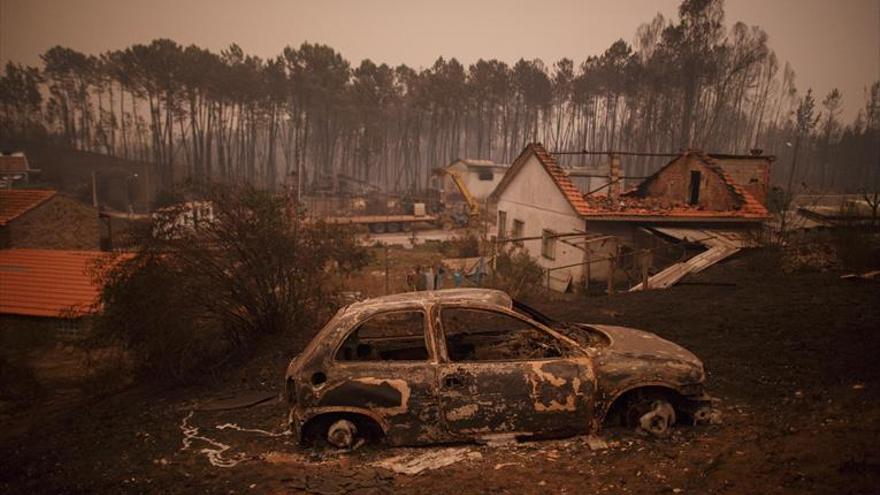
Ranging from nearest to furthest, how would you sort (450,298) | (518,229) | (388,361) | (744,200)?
(388,361) < (450,298) < (744,200) < (518,229)

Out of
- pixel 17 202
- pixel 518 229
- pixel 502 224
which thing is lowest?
pixel 518 229

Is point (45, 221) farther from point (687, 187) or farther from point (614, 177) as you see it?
point (687, 187)

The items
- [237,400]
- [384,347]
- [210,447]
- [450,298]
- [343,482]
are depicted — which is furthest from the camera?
[237,400]

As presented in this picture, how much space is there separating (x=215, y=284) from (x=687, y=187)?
15624 mm

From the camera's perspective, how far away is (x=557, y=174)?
17.0 m

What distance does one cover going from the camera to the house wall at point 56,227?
18516 millimetres

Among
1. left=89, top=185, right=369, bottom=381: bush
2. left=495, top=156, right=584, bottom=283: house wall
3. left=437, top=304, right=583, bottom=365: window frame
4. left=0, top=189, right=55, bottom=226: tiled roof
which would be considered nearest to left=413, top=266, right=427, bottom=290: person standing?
left=89, top=185, right=369, bottom=381: bush

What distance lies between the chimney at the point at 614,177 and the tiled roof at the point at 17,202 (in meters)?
21.1

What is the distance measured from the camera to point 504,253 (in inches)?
743

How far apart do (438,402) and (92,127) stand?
234 feet

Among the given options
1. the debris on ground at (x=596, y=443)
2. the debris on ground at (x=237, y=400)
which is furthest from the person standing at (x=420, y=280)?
the debris on ground at (x=596, y=443)

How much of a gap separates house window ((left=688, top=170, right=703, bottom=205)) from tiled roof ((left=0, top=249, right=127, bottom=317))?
17.8 meters

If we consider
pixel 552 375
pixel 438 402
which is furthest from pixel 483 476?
pixel 552 375

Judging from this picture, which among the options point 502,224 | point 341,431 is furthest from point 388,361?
point 502,224
